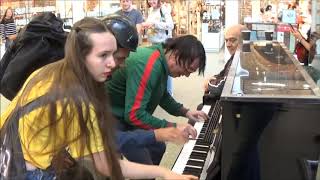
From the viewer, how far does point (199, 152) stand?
224 cm

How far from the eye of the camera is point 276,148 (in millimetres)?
1841

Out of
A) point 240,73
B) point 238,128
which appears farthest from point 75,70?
point 240,73

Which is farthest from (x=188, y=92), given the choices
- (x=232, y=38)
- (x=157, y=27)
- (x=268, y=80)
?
(x=268, y=80)

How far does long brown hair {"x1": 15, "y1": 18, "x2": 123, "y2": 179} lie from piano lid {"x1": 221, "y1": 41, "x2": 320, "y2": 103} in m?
0.52

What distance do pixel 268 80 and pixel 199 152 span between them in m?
0.49

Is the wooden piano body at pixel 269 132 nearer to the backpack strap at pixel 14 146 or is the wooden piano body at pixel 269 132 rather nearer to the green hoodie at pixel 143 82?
the green hoodie at pixel 143 82

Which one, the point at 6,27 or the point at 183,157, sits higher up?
the point at 6,27

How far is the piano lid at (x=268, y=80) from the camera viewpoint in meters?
1.80

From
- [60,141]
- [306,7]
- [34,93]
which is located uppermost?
[306,7]

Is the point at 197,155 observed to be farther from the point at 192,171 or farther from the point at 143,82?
the point at 143,82

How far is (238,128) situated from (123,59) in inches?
26.6

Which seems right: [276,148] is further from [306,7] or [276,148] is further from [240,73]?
[306,7]

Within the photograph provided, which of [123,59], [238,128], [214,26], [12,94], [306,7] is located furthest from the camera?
[214,26]

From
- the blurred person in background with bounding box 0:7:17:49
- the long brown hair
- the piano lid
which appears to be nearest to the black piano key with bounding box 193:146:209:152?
the piano lid
